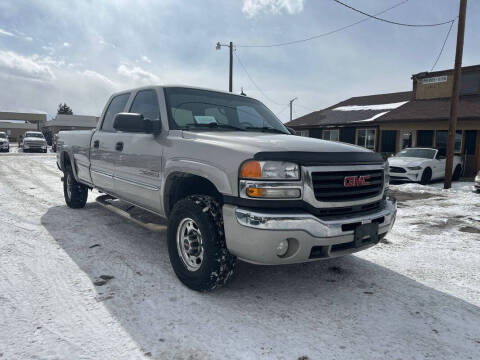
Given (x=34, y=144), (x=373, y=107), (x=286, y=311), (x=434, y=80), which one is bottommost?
(x=286, y=311)

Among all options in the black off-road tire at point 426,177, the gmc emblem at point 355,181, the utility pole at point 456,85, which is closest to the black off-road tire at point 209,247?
the gmc emblem at point 355,181

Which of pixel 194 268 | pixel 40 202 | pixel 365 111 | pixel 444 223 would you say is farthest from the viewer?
pixel 365 111

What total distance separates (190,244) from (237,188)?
A: 0.81m

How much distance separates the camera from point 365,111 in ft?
72.2

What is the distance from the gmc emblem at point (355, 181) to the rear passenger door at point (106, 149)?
9.32ft

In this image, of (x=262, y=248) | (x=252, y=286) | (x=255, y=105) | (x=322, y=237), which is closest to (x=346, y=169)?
(x=322, y=237)

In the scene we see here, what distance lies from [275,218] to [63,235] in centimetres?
333

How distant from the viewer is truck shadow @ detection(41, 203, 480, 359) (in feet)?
7.67

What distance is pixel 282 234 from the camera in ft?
8.33

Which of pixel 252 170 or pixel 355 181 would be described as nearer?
pixel 252 170

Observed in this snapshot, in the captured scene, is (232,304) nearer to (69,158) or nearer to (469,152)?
(69,158)

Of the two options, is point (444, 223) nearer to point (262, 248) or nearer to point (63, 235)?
point (262, 248)

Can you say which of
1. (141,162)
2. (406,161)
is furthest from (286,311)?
(406,161)

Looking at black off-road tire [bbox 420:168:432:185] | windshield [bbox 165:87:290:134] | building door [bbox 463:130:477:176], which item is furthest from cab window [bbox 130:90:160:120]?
building door [bbox 463:130:477:176]
